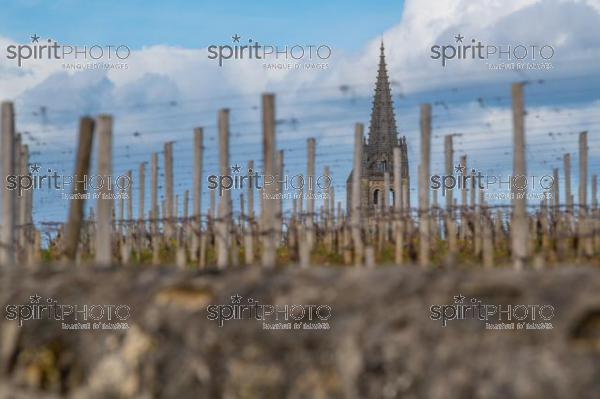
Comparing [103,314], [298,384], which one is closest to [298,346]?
[298,384]

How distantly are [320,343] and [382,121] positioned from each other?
6355 cm

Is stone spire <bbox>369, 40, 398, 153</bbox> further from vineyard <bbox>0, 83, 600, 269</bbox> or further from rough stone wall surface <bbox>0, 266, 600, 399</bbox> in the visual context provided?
rough stone wall surface <bbox>0, 266, 600, 399</bbox>

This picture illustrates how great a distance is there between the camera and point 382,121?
7138 cm

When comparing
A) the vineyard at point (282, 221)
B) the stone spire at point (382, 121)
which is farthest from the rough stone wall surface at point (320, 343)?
the stone spire at point (382, 121)

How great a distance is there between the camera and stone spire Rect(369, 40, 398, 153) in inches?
2741

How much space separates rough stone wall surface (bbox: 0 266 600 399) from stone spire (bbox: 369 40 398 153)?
198ft

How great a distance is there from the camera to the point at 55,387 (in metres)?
9.86

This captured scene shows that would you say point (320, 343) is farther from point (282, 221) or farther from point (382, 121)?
point (382, 121)

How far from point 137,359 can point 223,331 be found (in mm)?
989

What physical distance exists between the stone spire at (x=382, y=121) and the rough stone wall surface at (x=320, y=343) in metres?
60.3

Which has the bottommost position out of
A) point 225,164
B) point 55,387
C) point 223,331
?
point 55,387

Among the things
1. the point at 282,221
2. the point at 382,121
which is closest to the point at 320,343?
the point at 282,221

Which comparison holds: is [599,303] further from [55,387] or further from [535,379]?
[55,387]

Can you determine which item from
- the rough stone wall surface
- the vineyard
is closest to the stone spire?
the vineyard
